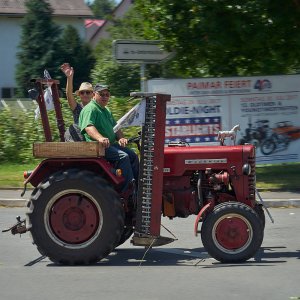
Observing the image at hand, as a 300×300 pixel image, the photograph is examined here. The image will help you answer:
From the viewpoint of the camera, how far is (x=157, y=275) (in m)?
8.45

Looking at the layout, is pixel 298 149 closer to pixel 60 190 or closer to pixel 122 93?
pixel 60 190

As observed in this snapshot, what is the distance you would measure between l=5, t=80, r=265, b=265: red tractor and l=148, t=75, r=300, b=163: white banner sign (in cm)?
852

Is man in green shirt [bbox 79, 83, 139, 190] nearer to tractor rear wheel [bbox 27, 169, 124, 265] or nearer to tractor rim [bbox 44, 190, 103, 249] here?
tractor rear wheel [bbox 27, 169, 124, 265]

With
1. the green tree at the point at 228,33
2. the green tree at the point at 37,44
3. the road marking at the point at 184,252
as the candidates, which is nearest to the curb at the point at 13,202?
the green tree at the point at 228,33

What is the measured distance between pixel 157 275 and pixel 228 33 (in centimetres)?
954

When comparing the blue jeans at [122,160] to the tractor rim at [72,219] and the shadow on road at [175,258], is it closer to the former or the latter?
the tractor rim at [72,219]

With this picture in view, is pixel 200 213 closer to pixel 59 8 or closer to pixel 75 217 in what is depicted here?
pixel 75 217

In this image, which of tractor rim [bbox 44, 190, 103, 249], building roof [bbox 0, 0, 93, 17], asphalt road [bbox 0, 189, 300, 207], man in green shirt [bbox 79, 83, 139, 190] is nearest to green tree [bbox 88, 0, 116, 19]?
building roof [bbox 0, 0, 93, 17]

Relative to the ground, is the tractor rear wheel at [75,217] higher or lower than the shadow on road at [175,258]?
higher

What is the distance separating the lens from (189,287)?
25.8ft

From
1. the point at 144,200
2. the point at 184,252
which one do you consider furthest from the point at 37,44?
the point at 144,200

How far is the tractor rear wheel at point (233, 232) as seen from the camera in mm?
8906

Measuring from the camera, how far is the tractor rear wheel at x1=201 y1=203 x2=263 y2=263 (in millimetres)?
8906

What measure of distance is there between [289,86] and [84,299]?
37.9 feet
